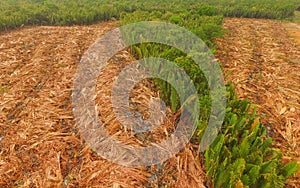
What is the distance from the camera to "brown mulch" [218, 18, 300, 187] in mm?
2832

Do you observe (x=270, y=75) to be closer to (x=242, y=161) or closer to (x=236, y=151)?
(x=236, y=151)

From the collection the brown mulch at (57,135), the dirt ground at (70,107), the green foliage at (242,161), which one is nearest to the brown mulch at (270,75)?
the dirt ground at (70,107)

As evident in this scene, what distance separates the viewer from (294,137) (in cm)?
273

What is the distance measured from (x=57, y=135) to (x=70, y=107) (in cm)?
58

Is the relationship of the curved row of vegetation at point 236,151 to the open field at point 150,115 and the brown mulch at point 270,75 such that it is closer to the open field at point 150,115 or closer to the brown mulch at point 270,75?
the open field at point 150,115

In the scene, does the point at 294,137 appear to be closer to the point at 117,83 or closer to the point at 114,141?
the point at 114,141

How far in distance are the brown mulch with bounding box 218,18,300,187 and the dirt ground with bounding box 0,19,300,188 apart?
0.01 meters

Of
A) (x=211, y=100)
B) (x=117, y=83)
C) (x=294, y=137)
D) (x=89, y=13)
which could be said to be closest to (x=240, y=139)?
(x=211, y=100)

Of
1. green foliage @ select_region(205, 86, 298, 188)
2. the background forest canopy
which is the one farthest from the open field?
the background forest canopy

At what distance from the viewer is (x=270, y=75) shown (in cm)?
411

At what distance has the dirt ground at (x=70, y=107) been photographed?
7.36 ft

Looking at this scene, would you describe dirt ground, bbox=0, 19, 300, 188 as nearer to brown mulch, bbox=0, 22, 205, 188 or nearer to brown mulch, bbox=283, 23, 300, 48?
brown mulch, bbox=0, 22, 205, 188

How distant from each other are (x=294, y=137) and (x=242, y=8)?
7.47 meters

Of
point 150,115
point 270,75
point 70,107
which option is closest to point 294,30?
point 270,75
